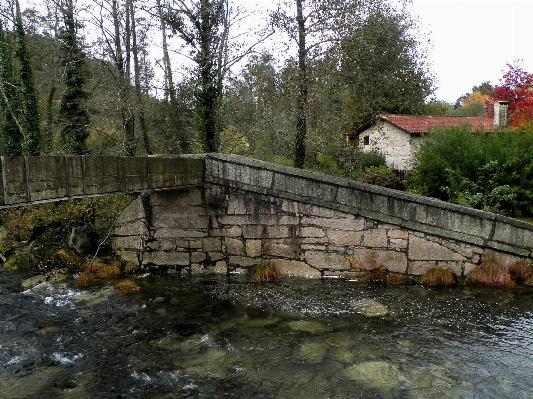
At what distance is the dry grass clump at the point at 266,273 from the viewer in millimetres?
7328

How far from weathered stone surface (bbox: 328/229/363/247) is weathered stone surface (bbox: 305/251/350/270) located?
224 millimetres

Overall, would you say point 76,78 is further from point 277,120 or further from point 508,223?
point 508,223

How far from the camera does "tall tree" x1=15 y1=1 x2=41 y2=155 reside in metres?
15.1

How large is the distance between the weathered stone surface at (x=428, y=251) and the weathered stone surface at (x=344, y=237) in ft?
2.74

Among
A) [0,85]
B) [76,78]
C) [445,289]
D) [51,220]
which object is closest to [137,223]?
[51,220]

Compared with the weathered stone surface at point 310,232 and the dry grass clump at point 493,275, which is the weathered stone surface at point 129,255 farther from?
the dry grass clump at point 493,275

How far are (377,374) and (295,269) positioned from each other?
3246 mm

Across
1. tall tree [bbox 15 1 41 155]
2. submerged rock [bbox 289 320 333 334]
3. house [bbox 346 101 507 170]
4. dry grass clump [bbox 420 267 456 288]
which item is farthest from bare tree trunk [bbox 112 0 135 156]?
house [bbox 346 101 507 170]

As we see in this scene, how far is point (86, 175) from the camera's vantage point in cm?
536

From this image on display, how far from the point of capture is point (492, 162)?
332 inches

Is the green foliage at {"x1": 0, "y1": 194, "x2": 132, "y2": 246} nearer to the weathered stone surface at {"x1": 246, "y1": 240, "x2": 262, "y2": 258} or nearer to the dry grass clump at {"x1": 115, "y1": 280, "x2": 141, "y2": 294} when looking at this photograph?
the dry grass clump at {"x1": 115, "y1": 280, "x2": 141, "y2": 294}

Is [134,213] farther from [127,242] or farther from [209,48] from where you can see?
[209,48]

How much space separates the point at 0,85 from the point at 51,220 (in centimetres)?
788

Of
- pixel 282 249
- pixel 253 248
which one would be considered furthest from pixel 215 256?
pixel 282 249
